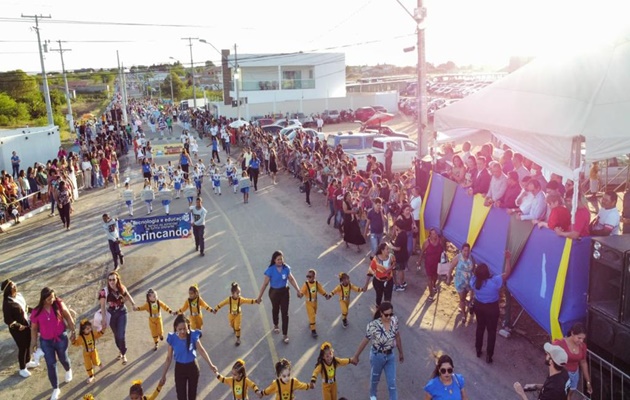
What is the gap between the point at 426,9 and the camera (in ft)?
54.8

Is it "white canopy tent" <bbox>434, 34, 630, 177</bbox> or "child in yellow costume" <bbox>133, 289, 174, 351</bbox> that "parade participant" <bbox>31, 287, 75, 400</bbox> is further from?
"white canopy tent" <bbox>434, 34, 630, 177</bbox>

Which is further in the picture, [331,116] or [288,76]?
[288,76]

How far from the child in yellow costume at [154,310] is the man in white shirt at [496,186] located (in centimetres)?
628

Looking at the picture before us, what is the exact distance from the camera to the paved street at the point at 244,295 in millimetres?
8000

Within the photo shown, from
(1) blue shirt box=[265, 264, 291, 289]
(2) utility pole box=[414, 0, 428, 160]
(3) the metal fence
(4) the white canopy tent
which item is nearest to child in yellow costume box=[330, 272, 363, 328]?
(1) blue shirt box=[265, 264, 291, 289]

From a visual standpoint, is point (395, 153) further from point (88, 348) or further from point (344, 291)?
point (88, 348)

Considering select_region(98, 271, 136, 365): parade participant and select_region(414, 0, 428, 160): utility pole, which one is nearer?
select_region(98, 271, 136, 365): parade participant

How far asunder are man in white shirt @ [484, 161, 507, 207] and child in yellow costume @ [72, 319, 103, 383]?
7.44 m

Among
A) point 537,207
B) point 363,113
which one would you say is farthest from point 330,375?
point 363,113

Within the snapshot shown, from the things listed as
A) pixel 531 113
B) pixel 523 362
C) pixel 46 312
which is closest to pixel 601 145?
pixel 531 113

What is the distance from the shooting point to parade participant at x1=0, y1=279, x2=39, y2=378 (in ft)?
26.7

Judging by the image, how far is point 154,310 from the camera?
8.77 metres

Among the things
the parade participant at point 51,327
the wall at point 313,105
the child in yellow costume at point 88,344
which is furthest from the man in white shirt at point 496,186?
the wall at point 313,105

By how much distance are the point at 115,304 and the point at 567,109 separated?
8.38 m
